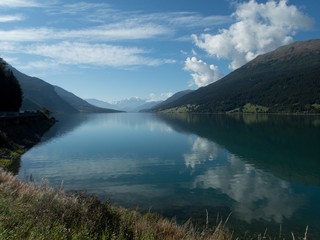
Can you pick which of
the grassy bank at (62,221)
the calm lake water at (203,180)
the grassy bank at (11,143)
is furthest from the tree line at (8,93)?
the grassy bank at (62,221)

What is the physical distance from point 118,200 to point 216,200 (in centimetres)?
803

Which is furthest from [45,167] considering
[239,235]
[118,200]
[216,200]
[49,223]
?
[49,223]

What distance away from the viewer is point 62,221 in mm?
11688

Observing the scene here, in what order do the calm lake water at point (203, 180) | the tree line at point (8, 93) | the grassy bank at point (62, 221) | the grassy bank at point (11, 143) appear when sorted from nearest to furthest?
the grassy bank at point (62, 221) → the calm lake water at point (203, 180) → the grassy bank at point (11, 143) → the tree line at point (8, 93)

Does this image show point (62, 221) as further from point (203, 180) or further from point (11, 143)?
point (11, 143)

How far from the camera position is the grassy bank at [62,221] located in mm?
10266

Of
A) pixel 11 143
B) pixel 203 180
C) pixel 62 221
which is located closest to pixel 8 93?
pixel 11 143

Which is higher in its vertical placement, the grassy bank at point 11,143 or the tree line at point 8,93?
the tree line at point 8,93

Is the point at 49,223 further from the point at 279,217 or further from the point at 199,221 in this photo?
the point at 279,217

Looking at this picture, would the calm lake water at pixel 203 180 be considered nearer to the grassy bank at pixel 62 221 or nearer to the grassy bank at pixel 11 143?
the grassy bank at pixel 11 143

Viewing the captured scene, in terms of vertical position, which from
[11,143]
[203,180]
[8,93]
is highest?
[8,93]

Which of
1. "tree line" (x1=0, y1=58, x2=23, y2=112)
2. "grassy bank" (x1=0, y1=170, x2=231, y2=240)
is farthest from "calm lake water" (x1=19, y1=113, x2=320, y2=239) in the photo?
"tree line" (x1=0, y1=58, x2=23, y2=112)

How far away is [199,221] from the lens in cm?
2473

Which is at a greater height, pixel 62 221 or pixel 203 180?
pixel 62 221
